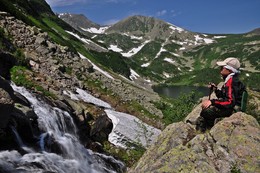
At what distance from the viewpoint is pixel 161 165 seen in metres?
11.4

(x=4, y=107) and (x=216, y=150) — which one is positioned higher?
(x=216, y=150)

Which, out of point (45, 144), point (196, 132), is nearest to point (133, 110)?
point (45, 144)

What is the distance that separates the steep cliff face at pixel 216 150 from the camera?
10562 mm

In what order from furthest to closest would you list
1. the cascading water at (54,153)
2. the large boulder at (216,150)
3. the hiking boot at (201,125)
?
the cascading water at (54,153), the hiking boot at (201,125), the large boulder at (216,150)

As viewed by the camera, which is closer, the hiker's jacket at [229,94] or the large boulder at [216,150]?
the large boulder at [216,150]

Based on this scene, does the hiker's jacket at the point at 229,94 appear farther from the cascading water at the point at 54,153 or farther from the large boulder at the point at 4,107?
the cascading water at the point at 54,153

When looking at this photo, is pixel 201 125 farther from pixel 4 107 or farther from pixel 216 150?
pixel 4 107

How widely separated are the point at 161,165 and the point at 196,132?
252 centimetres

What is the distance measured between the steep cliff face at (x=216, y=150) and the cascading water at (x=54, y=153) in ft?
28.4

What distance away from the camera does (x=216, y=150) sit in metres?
11.2

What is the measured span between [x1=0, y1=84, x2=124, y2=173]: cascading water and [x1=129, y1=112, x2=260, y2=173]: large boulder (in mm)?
8503

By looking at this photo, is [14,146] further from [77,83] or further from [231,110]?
[77,83]


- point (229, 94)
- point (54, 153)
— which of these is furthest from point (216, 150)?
point (54, 153)

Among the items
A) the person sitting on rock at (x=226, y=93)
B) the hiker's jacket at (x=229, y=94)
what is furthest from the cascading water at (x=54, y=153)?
the hiker's jacket at (x=229, y=94)
